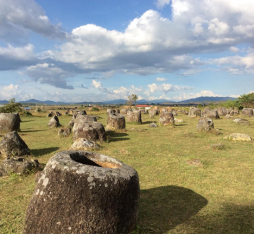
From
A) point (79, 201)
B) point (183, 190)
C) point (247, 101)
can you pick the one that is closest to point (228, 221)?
point (183, 190)

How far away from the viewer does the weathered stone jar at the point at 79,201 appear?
15.6ft

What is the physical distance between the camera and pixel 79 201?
4770 mm

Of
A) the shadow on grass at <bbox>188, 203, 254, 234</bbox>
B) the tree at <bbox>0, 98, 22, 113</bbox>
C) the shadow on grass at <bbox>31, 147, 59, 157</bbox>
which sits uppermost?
the tree at <bbox>0, 98, 22, 113</bbox>

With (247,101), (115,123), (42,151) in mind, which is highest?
(247,101)

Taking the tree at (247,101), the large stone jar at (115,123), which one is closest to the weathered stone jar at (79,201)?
the large stone jar at (115,123)

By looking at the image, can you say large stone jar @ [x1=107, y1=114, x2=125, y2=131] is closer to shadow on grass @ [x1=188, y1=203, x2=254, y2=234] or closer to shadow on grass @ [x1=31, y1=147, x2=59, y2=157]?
shadow on grass @ [x1=31, y1=147, x2=59, y2=157]

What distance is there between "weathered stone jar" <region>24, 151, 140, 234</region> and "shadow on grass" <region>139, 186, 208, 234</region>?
46.9 inches

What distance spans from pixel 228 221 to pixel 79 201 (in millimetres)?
4351

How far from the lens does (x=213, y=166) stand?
11.0 metres

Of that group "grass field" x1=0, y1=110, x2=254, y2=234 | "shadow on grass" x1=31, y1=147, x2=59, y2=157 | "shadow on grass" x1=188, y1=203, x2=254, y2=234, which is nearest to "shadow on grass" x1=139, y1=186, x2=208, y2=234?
"grass field" x1=0, y1=110, x2=254, y2=234

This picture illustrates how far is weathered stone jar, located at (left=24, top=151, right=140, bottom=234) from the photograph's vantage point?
15.6 feet

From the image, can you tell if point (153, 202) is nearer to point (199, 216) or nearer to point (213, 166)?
point (199, 216)

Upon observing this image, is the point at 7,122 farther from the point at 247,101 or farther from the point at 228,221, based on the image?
the point at 247,101

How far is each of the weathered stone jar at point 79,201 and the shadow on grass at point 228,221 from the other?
2.26 m
